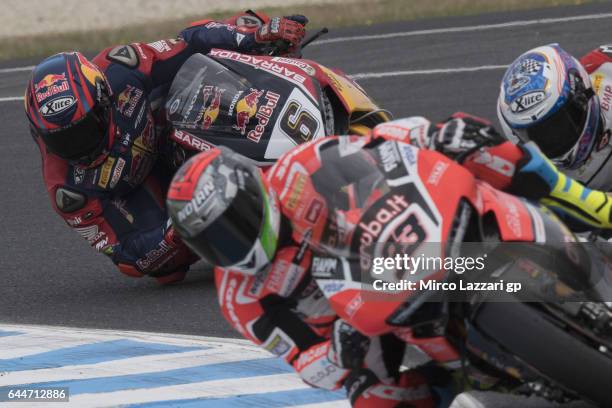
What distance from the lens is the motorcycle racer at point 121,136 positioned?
724 centimetres

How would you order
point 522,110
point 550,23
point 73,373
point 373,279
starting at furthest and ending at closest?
point 550,23, point 73,373, point 522,110, point 373,279

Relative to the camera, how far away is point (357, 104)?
7.48 metres

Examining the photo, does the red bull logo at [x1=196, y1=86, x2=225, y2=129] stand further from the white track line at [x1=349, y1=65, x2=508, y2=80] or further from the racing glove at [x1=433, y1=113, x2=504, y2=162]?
the white track line at [x1=349, y1=65, x2=508, y2=80]

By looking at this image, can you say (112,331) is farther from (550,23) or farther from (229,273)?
(550,23)

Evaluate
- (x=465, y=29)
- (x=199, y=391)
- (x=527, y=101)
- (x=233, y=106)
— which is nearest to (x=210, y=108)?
(x=233, y=106)

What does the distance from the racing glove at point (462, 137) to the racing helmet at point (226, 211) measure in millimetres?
634

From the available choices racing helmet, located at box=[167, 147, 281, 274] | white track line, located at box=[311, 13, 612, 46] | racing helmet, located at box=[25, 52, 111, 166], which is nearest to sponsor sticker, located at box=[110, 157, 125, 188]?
racing helmet, located at box=[25, 52, 111, 166]

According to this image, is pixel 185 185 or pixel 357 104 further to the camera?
pixel 357 104

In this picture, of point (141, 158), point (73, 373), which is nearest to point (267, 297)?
point (73, 373)

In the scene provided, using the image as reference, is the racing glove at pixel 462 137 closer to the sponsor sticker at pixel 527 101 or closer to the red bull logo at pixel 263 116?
the sponsor sticker at pixel 527 101

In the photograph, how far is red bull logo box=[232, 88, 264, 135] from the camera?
7324mm

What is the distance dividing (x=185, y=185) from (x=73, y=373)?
8.28 feet

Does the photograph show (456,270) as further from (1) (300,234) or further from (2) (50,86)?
(2) (50,86)

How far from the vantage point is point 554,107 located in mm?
5629
